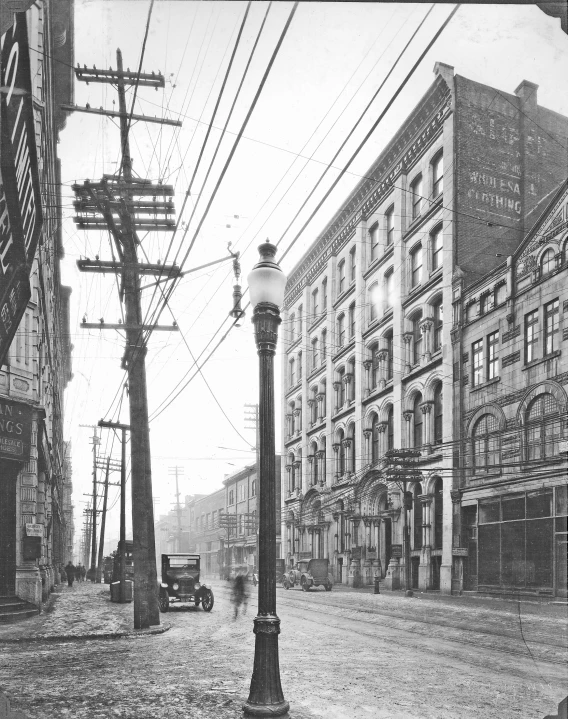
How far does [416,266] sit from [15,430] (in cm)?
2138

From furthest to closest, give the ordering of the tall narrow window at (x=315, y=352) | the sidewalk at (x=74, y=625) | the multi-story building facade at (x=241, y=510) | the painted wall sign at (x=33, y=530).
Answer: the multi-story building facade at (x=241, y=510)
the tall narrow window at (x=315, y=352)
the painted wall sign at (x=33, y=530)
the sidewalk at (x=74, y=625)

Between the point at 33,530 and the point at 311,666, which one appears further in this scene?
the point at 33,530

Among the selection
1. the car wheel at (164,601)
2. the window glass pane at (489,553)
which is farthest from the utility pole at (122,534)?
the window glass pane at (489,553)

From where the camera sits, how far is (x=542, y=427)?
20.8 metres

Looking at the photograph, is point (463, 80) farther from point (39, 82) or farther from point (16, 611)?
point (16, 611)

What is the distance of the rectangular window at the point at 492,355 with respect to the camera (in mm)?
24266

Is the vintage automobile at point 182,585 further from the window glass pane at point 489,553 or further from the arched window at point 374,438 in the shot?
the arched window at point 374,438

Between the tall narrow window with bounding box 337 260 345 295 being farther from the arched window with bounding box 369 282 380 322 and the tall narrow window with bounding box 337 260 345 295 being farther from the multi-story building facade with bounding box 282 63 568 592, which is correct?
the arched window with bounding box 369 282 380 322

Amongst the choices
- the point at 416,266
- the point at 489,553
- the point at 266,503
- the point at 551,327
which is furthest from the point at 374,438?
the point at 266,503

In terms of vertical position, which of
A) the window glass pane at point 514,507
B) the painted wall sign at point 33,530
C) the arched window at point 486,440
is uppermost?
the arched window at point 486,440

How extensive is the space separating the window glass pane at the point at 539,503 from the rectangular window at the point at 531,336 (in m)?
4.10

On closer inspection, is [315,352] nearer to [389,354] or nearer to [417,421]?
[389,354]

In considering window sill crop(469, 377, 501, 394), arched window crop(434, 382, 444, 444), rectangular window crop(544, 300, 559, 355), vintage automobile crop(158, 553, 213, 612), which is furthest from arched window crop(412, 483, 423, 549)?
rectangular window crop(544, 300, 559, 355)

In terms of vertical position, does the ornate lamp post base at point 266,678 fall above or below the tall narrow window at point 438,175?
below
